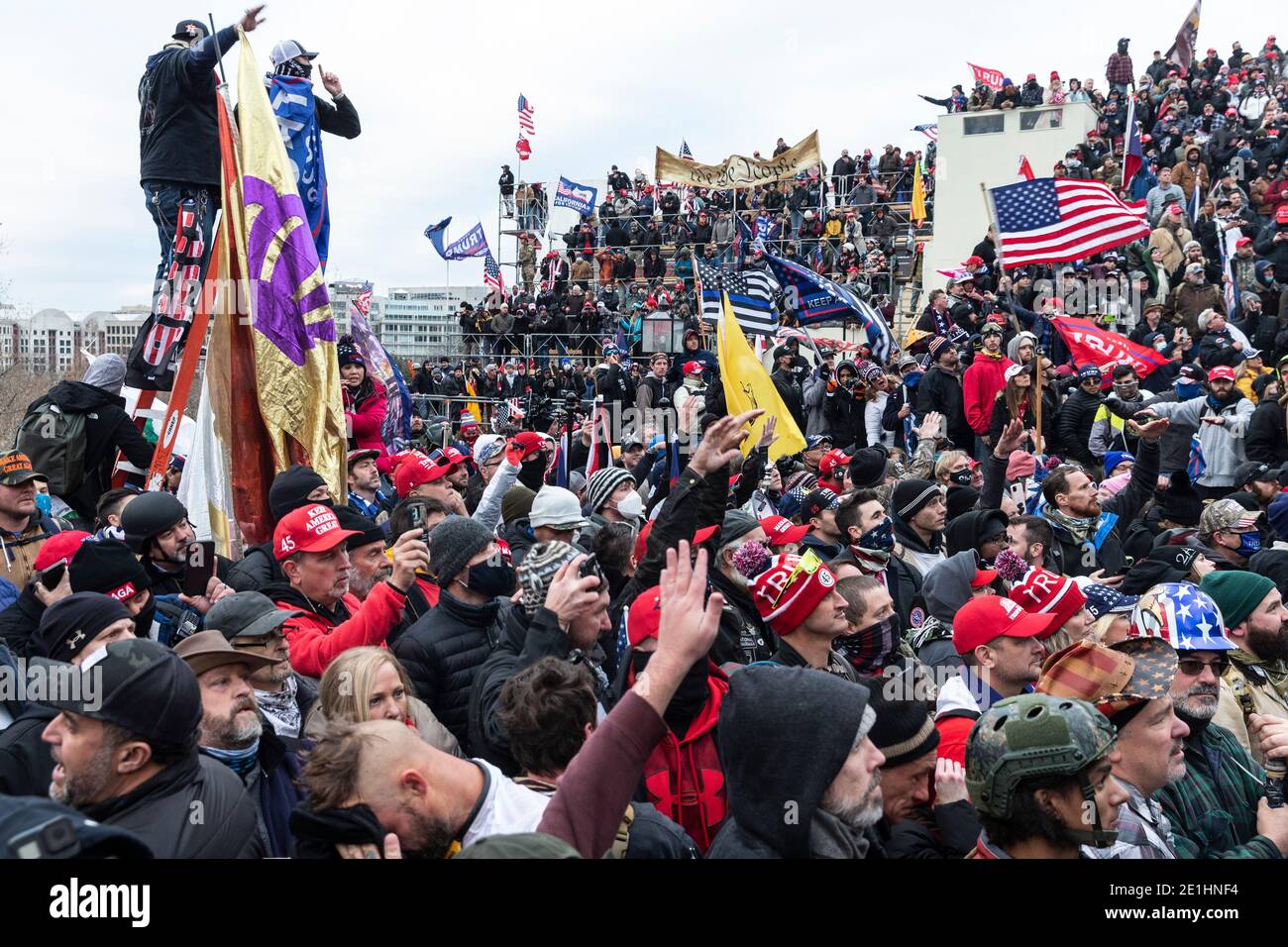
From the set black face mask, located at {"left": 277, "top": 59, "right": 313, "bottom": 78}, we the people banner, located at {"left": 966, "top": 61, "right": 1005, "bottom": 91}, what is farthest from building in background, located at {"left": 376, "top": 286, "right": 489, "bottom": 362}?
black face mask, located at {"left": 277, "top": 59, "right": 313, "bottom": 78}

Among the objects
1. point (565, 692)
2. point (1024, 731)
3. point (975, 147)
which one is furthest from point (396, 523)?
point (975, 147)

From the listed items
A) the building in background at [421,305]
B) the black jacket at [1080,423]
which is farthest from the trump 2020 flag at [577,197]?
the black jacket at [1080,423]

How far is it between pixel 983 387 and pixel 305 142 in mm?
6988

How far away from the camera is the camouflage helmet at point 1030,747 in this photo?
116 inches

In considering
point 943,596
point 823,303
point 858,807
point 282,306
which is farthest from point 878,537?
point 823,303

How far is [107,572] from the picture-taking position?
465 centimetres

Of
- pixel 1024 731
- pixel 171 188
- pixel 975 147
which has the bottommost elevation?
pixel 1024 731

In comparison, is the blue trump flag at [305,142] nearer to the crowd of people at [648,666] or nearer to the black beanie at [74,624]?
the crowd of people at [648,666]

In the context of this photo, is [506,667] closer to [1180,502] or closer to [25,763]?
[25,763]

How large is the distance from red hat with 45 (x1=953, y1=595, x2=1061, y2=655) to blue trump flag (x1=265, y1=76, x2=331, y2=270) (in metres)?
5.91
